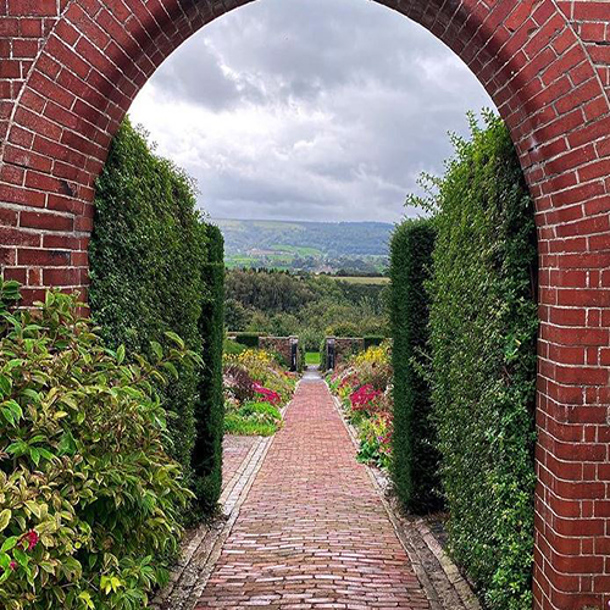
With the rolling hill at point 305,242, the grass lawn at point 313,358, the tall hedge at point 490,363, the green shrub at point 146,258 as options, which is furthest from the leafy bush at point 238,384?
the rolling hill at point 305,242

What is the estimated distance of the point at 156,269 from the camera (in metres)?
4.86

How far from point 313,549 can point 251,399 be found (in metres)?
9.89

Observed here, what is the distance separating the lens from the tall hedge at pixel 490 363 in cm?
370

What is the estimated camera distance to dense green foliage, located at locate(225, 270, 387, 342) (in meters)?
36.0

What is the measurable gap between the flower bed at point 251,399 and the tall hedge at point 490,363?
762 cm

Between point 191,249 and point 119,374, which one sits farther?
point 191,249

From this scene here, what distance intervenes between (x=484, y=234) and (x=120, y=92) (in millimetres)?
2401

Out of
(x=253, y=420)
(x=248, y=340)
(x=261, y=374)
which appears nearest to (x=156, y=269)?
(x=253, y=420)

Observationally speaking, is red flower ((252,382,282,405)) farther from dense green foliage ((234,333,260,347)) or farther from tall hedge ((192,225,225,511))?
dense green foliage ((234,333,260,347))

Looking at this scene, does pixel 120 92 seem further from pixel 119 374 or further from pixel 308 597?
pixel 308 597

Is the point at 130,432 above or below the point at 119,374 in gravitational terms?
below

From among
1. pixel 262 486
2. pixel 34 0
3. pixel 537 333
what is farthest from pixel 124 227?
pixel 262 486

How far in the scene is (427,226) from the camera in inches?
267

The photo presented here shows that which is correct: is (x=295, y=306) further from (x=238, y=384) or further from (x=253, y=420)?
(x=253, y=420)
